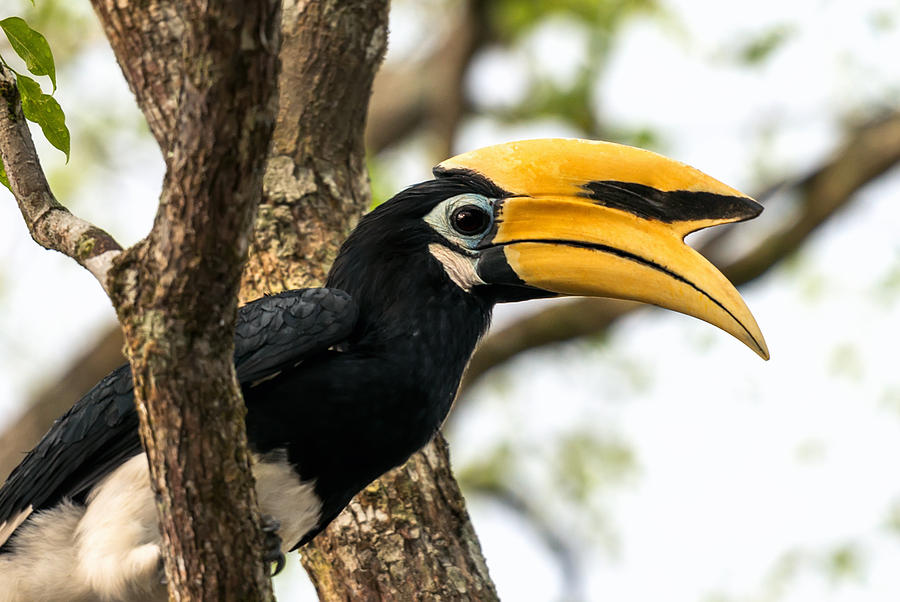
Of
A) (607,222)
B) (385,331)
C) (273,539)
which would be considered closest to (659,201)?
(607,222)

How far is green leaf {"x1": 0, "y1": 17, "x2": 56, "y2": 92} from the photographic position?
2482 mm

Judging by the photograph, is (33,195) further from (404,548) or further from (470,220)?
(404,548)

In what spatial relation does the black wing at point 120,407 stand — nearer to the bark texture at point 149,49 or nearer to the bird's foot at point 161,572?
the bird's foot at point 161,572

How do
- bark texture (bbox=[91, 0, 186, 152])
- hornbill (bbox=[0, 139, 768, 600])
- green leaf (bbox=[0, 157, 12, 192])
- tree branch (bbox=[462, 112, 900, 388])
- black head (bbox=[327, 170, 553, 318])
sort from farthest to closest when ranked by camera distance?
tree branch (bbox=[462, 112, 900, 388]), black head (bbox=[327, 170, 553, 318]), bark texture (bbox=[91, 0, 186, 152]), hornbill (bbox=[0, 139, 768, 600]), green leaf (bbox=[0, 157, 12, 192])

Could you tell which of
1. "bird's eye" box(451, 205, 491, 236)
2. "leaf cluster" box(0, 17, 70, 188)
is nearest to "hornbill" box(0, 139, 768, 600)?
"bird's eye" box(451, 205, 491, 236)

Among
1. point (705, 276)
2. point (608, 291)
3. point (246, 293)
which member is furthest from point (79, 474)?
point (705, 276)

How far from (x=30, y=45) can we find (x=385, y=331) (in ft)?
3.89

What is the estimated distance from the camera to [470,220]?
334 cm

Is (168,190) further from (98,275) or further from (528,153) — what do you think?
(528,153)

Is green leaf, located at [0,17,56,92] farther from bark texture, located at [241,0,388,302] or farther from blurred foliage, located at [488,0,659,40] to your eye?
blurred foliage, located at [488,0,659,40]

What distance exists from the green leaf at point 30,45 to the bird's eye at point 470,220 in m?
1.23

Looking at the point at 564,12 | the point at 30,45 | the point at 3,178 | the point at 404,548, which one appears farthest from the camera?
the point at 564,12

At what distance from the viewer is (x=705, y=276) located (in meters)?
3.20

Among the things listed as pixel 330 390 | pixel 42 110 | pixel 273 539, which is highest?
pixel 42 110
